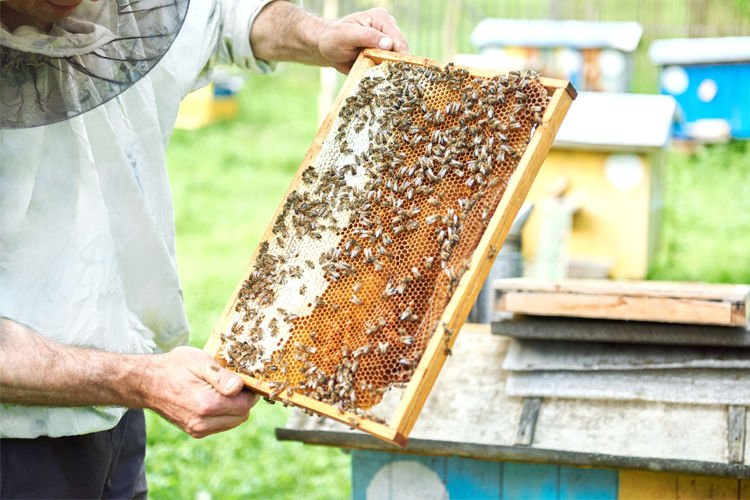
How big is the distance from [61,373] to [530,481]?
1657 millimetres

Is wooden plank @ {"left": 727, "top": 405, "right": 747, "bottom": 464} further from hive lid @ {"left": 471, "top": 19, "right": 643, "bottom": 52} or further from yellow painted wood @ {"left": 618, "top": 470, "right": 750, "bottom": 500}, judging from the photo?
hive lid @ {"left": 471, "top": 19, "right": 643, "bottom": 52}

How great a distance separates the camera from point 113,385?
2.54 m

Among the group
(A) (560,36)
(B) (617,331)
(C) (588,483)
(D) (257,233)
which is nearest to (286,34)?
(B) (617,331)

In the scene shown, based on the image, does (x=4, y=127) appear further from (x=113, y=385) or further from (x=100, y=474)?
(x=100, y=474)

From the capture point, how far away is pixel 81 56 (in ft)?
7.82

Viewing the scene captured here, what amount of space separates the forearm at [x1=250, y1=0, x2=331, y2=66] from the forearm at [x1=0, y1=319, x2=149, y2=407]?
1.26 meters

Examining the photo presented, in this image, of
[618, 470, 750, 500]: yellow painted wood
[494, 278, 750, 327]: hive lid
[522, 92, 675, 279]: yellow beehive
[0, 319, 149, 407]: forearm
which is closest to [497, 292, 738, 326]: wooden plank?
[494, 278, 750, 327]: hive lid

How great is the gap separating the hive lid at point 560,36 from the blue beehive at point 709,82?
32.5 inches

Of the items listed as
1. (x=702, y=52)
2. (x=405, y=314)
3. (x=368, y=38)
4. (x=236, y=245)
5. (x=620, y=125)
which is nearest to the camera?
(x=405, y=314)

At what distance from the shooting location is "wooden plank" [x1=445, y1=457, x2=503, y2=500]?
3283 mm

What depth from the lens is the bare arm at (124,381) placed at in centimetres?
244

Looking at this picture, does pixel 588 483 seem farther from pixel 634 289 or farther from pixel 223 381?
pixel 223 381

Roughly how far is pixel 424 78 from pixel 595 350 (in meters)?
1.26

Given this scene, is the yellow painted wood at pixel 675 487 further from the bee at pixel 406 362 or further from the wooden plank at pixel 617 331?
the bee at pixel 406 362
